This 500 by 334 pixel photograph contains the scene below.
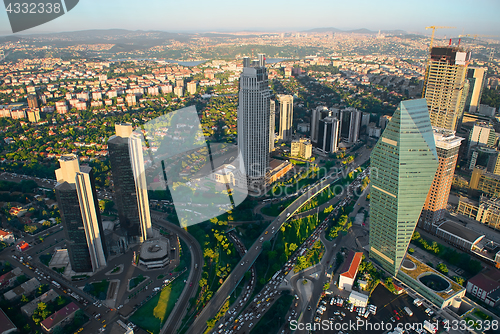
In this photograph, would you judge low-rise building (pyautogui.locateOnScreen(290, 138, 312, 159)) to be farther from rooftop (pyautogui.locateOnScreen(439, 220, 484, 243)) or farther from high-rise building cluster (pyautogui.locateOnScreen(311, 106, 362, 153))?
rooftop (pyautogui.locateOnScreen(439, 220, 484, 243))

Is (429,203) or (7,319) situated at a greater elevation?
(429,203)

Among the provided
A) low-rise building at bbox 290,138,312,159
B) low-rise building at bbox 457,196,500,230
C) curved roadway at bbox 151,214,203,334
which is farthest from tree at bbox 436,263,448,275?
low-rise building at bbox 290,138,312,159

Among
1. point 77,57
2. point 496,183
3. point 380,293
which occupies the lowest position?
point 380,293

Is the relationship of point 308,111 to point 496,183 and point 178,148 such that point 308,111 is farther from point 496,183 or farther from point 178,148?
point 496,183

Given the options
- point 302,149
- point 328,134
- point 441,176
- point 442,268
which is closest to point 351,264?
point 442,268

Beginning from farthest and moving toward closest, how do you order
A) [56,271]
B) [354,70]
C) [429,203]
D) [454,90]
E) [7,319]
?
1. [354,70]
2. [454,90]
3. [429,203]
4. [56,271]
5. [7,319]

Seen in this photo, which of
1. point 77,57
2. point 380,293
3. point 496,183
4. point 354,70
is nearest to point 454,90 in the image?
point 496,183

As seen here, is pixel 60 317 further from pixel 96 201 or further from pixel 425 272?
pixel 425 272
